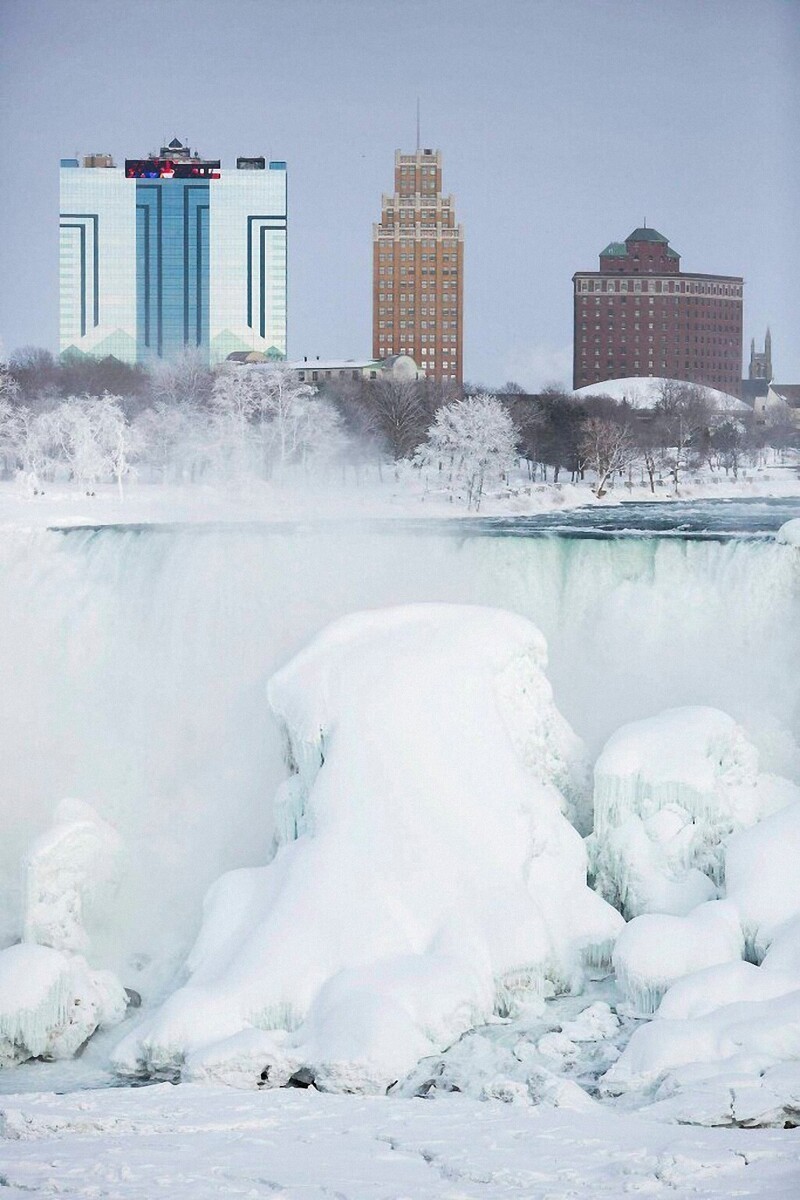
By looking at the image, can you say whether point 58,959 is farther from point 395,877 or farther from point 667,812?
point 667,812

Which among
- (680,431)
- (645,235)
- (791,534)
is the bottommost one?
(791,534)

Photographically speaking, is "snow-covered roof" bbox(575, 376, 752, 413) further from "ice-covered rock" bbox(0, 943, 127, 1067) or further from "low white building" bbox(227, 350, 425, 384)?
"ice-covered rock" bbox(0, 943, 127, 1067)

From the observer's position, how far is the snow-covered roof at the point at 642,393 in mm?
30188

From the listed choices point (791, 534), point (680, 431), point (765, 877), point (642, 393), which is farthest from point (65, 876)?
point (642, 393)

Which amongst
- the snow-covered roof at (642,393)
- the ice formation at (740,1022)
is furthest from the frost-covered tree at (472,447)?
the ice formation at (740,1022)

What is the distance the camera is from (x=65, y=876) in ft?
38.6

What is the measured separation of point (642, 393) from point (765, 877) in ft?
75.8

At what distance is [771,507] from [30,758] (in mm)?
12935

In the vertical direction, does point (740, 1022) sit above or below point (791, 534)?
below

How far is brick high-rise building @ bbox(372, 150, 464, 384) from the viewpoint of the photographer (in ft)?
117

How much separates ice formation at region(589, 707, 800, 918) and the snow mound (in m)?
4.48

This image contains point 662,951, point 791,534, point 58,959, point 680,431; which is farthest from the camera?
point 680,431

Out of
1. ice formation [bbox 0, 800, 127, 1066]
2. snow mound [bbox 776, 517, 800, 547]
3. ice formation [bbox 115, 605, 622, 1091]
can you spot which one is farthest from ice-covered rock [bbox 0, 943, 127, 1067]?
snow mound [bbox 776, 517, 800, 547]

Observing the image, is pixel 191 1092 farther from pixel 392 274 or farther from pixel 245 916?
pixel 392 274
